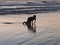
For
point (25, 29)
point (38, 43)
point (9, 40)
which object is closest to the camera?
point (38, 43)

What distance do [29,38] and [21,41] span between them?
603 millimetres

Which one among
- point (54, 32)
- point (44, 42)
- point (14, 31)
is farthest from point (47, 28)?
point (44, 42)

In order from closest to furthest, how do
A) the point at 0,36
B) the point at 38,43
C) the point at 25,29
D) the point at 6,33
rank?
the point at 38,43 < the point at 0,36 < the point at 6,33 < the point at 25,29

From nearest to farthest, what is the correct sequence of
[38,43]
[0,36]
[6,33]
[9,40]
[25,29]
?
[38,43] < [9,40] < [0,36] < [6,33] < [25,29]

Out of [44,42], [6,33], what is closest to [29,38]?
[44,42]

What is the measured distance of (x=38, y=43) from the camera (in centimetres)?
829

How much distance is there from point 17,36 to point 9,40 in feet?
2.67

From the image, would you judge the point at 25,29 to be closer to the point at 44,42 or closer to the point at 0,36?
the point at 0,36

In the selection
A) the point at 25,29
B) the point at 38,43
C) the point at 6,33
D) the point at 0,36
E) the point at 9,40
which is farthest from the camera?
the point at 25,29

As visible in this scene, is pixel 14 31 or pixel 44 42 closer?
pixel 44 42

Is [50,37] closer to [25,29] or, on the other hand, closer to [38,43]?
[38,43]

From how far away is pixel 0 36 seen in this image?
9453mm

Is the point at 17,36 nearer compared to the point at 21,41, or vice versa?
the point at 21,41

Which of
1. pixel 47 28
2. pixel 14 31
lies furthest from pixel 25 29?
pixel 47 28
